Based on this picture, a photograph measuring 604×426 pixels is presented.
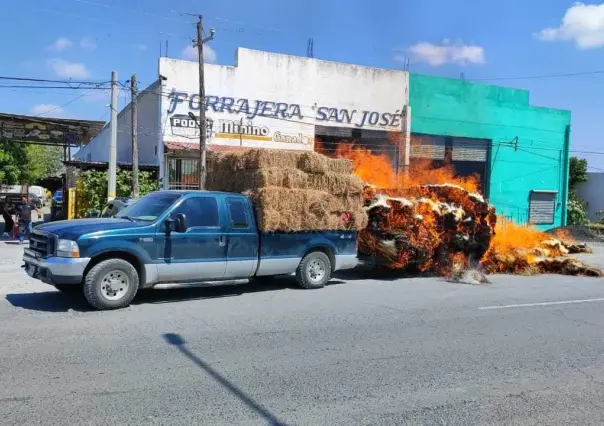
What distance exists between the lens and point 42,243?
27.9 ft

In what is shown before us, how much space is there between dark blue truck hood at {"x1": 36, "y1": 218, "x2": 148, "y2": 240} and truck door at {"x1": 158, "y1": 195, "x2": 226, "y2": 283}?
25.2 inches

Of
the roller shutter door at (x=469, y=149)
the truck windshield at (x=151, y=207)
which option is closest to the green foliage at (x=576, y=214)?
the roller shutter door at (x=469, y=149)

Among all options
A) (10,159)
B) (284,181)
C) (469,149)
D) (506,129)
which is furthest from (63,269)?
(506,129)

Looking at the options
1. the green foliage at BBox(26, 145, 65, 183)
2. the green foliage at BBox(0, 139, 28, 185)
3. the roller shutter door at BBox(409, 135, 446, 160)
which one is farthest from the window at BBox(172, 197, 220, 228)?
the green foliage at BBox(0, 139, 28, 185)

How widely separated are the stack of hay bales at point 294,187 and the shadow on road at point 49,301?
324 centimetres

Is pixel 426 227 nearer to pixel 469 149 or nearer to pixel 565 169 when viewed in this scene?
pixel 469 149

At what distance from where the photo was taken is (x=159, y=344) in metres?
6.59

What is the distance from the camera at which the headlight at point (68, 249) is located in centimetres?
806

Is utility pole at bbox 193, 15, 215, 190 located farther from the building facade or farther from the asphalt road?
the asphalt road

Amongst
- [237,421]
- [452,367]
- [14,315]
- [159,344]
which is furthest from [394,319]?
[14,315]

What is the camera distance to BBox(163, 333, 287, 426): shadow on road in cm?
453

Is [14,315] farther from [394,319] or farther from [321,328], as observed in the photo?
[394,319]

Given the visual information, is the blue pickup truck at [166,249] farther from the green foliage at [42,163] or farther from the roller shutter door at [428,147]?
the green foliage at [42,163]

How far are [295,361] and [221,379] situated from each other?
0.98 meters
